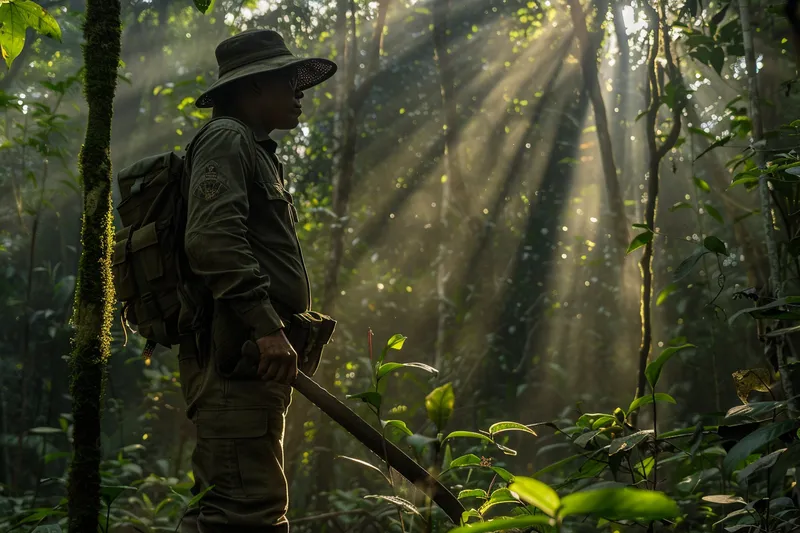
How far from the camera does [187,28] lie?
42.4 feet

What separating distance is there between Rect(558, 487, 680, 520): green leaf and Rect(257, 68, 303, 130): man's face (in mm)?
2187

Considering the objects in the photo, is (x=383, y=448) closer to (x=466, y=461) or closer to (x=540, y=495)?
(x=466, y=461)

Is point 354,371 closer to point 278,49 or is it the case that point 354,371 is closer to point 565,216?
point 565,216

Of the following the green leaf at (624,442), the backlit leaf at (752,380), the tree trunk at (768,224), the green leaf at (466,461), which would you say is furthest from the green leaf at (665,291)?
the green leaf at (466,461)

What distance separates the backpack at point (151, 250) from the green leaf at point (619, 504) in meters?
1.91

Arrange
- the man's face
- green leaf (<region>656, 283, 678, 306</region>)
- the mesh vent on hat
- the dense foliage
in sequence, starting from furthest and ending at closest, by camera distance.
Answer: the dense foliage → green leaf (<region>656, 283, 678, 306</region>) → the mesh vent on hat → the man's face

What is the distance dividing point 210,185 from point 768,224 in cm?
169

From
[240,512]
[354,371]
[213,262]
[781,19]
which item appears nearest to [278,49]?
[213,262]

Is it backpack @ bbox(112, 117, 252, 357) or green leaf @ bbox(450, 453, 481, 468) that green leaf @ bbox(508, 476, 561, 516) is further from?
backpack @ bbox(112, 117, 252, 357)

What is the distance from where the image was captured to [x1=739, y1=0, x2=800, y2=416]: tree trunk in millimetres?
1860

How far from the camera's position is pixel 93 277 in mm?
2014

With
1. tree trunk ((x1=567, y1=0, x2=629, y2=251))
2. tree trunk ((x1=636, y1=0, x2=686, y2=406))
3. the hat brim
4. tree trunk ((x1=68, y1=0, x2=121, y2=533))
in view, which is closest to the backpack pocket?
tree trunk ((x1=68, y1=0, x2=121, y2=533))

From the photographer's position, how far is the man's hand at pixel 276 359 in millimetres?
2061

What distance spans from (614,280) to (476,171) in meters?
2.35
